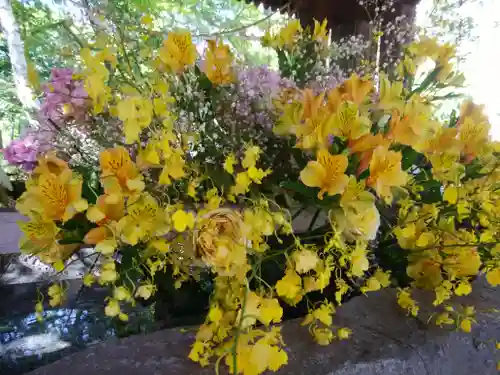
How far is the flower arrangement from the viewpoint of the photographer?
46cm

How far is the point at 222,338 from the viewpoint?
A: 517 mm

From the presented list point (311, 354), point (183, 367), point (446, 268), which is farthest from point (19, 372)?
point (446, 268)

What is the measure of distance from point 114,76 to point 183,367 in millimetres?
399

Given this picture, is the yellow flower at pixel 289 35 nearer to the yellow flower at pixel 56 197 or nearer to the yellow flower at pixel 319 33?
the yellow flower at pixel 319 33

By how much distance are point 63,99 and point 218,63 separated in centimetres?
24

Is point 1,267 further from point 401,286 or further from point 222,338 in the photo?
point 401,286

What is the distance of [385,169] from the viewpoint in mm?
463

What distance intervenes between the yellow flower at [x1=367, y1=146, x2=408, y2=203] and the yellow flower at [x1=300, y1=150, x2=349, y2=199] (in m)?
0.04

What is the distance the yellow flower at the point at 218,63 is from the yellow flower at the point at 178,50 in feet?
0.08

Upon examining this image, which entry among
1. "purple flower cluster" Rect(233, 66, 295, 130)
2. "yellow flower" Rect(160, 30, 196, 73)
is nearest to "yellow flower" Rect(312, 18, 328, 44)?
"purple flower cluster" Rect(233, 66, 295, 130)

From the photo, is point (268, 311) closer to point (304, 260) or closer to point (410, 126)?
point (304, 260)

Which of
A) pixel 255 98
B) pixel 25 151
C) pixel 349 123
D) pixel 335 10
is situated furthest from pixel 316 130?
pixel 335 10

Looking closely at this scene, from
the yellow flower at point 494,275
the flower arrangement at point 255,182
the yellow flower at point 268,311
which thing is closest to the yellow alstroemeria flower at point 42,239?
the flower arrangement at point 255,182

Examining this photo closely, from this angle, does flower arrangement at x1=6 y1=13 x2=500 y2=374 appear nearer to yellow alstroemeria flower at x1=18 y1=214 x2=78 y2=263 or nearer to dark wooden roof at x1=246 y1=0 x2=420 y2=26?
yellow alstroemeria flower at x1=18 y1=214 x2=78 y2=263
